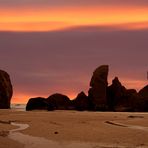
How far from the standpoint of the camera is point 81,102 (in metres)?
108

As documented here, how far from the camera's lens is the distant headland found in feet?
340

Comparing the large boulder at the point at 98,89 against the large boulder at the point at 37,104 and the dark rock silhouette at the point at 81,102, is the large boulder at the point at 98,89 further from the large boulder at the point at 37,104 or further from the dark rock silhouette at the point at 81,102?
the large boulder at the point at 37,104

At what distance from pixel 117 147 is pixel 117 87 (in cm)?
9188

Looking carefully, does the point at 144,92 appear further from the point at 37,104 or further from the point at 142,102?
the point at 37,104

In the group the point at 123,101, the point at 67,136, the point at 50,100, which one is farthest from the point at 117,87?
the point at 67,136

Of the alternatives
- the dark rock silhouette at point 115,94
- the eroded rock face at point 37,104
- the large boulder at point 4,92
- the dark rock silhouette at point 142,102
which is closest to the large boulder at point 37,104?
the eroded rock face at point 37,104

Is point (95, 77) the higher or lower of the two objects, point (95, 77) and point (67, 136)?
the higher

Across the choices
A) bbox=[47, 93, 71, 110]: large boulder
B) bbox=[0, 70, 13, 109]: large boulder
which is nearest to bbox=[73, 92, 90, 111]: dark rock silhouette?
bbox=[47, 93, 71, 110]: large boulder

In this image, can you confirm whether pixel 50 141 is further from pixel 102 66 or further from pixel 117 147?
pixel 102 66

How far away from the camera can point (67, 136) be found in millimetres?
22656

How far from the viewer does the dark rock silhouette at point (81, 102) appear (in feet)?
351

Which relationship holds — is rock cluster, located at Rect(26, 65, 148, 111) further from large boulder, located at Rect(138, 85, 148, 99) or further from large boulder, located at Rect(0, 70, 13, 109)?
large boulder, located at Rect(0, 70, 13, 109)

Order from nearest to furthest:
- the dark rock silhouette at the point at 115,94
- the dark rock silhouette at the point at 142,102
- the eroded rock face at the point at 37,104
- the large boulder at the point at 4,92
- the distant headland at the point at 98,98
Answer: the large boulder at the point at 4,92 → the eroded rock face at the point at 37,104 → the distant headland at the point at 98,98 → the dark rock silhouette at the point at 142,102 → the dark rock silhouette at the point at 115,94

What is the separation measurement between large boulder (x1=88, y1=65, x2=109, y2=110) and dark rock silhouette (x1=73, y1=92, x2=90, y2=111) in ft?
4.16
